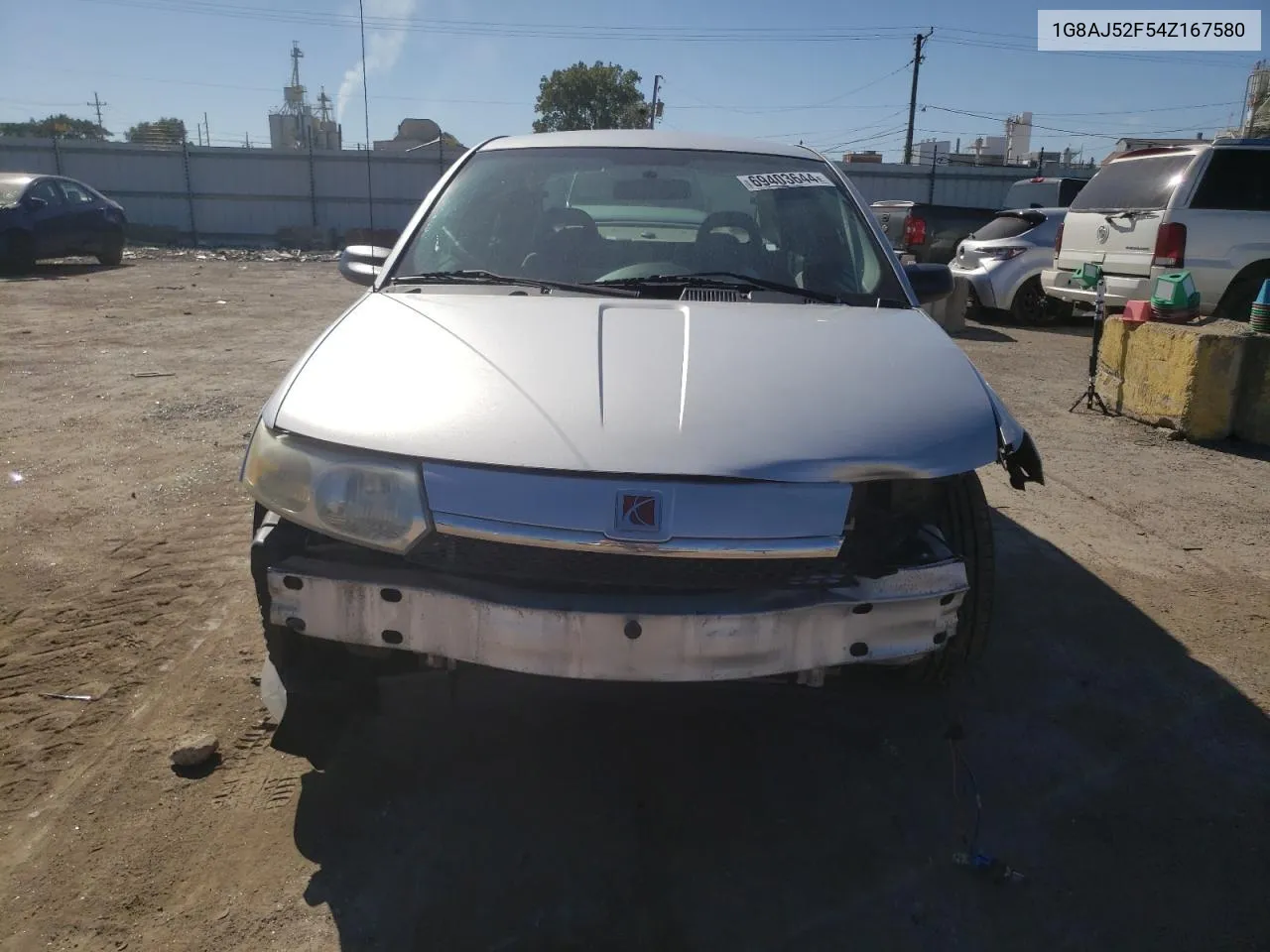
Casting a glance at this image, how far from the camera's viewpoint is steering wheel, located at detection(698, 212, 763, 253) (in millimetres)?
3276

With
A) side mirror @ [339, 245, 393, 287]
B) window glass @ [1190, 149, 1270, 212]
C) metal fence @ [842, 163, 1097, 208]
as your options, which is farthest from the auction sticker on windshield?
metal fence @ [842, 163, 1097, 208]

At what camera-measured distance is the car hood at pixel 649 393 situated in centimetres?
200

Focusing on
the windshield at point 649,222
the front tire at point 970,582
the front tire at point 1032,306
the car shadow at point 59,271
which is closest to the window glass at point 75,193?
the car shadow at point 59,271

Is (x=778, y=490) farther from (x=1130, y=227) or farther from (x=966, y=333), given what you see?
(x=966, y=333)

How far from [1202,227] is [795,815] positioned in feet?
25.7

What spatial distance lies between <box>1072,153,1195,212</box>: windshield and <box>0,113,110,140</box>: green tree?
26.2 metres

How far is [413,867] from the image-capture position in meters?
2.07

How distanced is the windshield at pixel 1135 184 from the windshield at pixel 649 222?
631cm

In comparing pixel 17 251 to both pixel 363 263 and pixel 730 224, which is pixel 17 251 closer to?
pixel 363 263

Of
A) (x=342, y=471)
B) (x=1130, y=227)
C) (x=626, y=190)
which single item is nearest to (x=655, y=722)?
(x=342, y=471)

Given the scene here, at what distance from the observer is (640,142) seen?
11.8ft

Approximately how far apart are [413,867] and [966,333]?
9.86 metres

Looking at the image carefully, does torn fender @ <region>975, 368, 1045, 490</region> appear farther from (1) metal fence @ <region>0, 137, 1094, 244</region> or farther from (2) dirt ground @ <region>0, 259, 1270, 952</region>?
(1) metal fence @ <region>0, 137, 1094, 244</region>

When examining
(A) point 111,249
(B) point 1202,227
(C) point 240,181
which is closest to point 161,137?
(C) point 240,181
